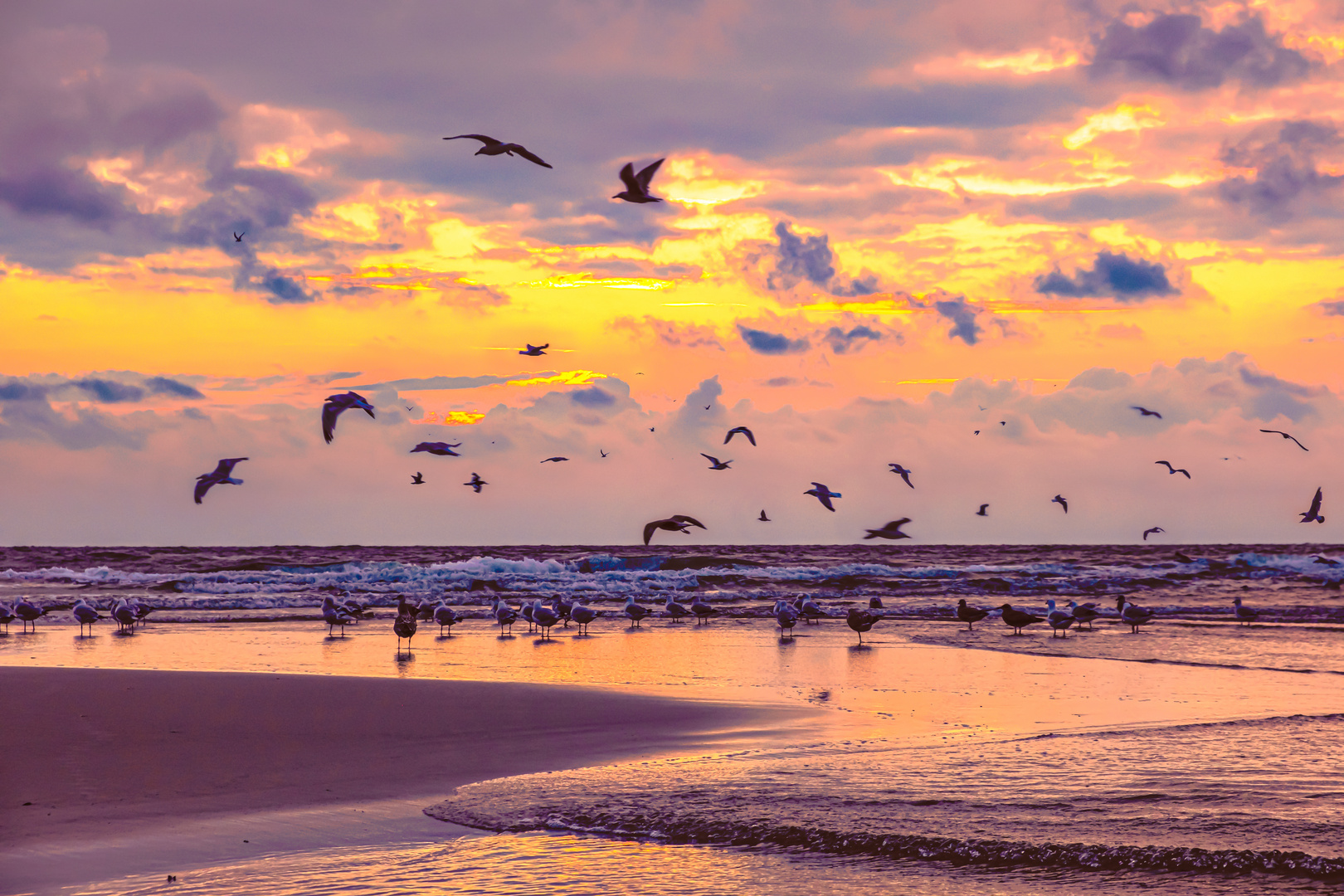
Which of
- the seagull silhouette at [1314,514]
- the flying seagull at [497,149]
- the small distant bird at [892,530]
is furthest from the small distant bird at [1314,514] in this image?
the flying seagull at [497,149]

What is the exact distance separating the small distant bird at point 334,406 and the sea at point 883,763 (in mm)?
4744

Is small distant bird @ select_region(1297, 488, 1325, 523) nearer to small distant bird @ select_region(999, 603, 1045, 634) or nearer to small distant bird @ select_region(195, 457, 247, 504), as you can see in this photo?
small distant bird @ select_region(999, 603, 1045, 634)

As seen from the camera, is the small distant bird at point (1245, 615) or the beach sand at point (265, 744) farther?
the small distant bird at point (1245, 615)

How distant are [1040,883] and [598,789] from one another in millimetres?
3800

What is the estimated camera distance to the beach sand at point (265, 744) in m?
8.59

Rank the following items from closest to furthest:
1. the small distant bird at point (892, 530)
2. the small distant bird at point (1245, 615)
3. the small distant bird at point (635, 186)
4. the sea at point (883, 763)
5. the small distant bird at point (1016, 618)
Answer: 1. the sea at point (883, 763)
2. the small distant bird at point (635, 186)
3. the small distant bird at point (892, 530)
4. the small distant bird at point (1016, 618)
5. the small distant bird at point (1245, 615)

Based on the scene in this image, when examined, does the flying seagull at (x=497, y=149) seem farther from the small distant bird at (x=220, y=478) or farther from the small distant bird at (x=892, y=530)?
the small distant bird at (x=892, y=530)

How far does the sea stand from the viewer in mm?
7461

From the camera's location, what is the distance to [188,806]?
912cm

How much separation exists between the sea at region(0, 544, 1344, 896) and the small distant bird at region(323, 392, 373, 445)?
4.74 m

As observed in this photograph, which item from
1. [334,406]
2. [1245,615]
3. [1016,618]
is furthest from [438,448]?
[1245,615]

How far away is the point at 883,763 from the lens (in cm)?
1052

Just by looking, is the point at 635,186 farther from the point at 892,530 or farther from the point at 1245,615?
the point at 1245,615

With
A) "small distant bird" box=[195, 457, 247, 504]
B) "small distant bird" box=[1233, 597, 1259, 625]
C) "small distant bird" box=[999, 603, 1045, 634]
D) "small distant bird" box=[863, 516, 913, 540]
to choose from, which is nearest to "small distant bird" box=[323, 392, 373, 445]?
"small distant bird" box=[195, 457, 247, 504]
